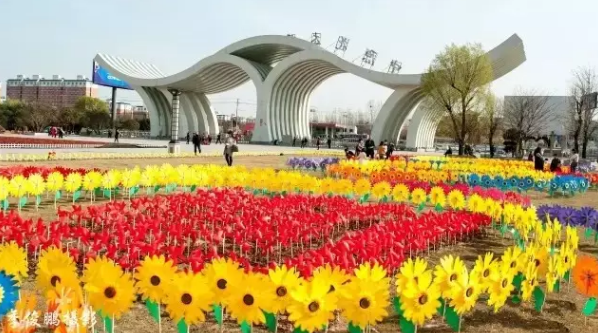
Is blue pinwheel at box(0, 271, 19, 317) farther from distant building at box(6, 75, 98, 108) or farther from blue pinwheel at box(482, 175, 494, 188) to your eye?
distant building at box(6, 75, 98, 108)

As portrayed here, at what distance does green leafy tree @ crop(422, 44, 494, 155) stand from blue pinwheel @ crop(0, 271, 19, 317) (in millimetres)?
37248

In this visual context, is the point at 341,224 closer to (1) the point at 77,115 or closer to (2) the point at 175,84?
(2) the point at 175,84

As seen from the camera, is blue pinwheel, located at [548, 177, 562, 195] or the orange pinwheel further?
blue pinwheel, located at [548, 177, 562, 195]

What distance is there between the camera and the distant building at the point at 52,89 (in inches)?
5768

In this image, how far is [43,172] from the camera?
11906 mm

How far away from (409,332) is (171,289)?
1610 millimetres

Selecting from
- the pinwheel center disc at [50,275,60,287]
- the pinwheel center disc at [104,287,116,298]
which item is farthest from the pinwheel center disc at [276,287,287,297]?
the pinwheel center disc at [50,275,60,287]

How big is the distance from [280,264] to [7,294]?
3.57 metres

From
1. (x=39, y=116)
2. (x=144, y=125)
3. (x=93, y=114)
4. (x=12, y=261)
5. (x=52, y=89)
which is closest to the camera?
(x=12, y=261)

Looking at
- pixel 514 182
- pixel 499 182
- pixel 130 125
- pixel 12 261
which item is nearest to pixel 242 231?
pixel 12 261

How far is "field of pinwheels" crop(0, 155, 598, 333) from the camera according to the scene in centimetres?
297

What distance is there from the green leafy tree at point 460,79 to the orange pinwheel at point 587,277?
114 ft

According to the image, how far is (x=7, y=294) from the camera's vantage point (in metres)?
2.95

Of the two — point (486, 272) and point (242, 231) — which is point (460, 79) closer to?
point (242, 231)
